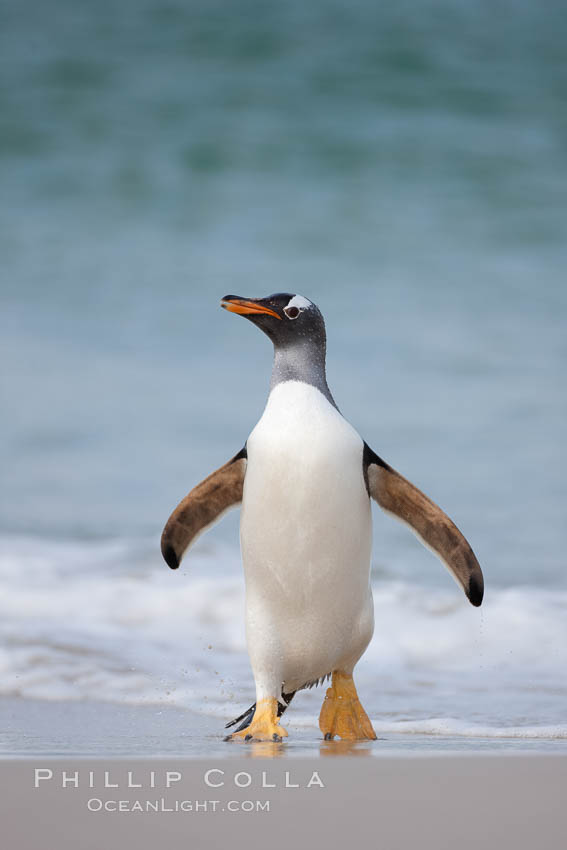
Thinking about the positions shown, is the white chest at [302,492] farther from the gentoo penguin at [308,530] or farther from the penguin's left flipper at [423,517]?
the penguin's left flipper at [423,517]

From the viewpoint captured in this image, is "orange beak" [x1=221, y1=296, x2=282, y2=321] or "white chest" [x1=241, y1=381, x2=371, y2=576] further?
"orange beak" [x1=221, y1=296, x2=282, y2=321]

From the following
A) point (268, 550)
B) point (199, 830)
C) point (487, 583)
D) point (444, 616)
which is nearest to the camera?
point (199, 830)

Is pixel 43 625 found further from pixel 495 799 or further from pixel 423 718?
pixel 495 799

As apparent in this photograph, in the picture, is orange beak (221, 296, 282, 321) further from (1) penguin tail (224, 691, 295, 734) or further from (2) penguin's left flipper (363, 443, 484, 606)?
(1) penguin tail (224, 691, 295, 734)

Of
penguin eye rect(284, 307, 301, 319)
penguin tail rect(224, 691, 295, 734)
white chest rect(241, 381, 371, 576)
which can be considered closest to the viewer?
white chest rect(241, 381, 371, 576)

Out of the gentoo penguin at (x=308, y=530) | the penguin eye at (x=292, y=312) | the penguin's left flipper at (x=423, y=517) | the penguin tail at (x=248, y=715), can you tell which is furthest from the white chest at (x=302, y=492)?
the penguin tail at (x=248, y=715)

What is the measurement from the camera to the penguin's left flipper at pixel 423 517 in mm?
3293

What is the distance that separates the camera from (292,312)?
132 inches

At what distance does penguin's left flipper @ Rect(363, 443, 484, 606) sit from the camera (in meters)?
3.29

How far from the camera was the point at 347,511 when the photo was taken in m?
3.18

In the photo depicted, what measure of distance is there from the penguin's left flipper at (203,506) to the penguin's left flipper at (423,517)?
41 centimetres

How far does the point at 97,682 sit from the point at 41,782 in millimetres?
3447

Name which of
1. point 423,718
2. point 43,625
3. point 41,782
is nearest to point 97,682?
point 43,625

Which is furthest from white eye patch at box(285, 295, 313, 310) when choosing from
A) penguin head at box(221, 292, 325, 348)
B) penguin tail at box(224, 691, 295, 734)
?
penguin tail at box(224, 691, 295, 734)
